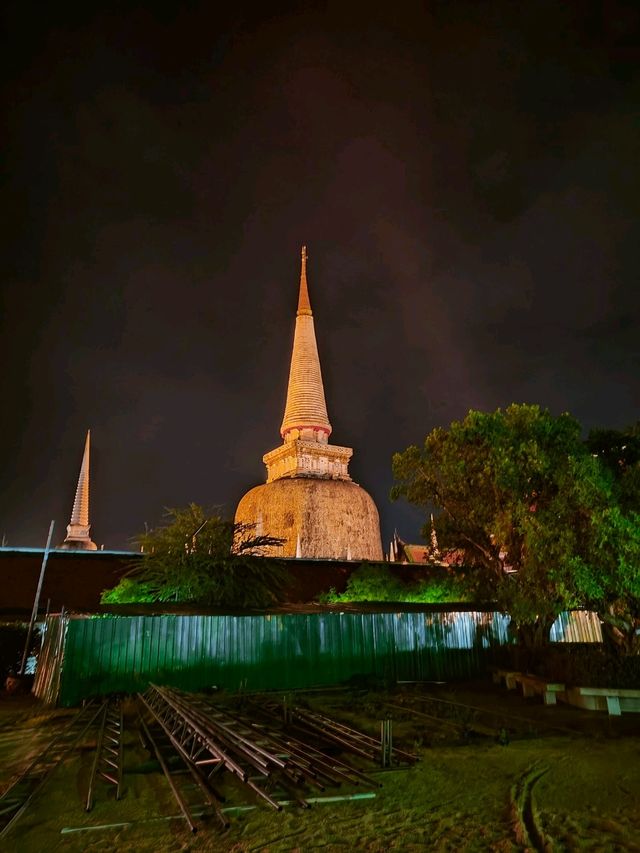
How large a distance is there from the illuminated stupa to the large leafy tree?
15.5m

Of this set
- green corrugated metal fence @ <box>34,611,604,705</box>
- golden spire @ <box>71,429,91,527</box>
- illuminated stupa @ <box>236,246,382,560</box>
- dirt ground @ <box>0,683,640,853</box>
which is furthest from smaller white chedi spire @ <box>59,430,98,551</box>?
dirt ground @ <box>0,683,640,853</box>

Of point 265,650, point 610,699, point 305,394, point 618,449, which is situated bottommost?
point 610,699

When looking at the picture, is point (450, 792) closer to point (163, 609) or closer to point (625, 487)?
point (625, 487)

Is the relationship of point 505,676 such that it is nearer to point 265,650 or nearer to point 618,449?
point 265,650

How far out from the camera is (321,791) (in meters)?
5.82

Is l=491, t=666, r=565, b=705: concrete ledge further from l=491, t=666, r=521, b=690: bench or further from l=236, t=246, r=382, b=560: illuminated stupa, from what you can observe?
l=236, t=246, r=382, b=560: illuminated stupa

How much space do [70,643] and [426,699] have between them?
706 centimetres

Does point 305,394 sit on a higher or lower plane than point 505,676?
higher

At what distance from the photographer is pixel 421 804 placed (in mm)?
5605

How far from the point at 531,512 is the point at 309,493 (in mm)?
20689

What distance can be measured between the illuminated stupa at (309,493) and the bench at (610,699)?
19549 millimetres

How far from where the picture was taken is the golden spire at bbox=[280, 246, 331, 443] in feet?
120

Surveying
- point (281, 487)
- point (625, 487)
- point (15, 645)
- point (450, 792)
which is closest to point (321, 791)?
point (450, 792)

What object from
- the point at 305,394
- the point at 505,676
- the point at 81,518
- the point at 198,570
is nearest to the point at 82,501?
the point at 81,518
